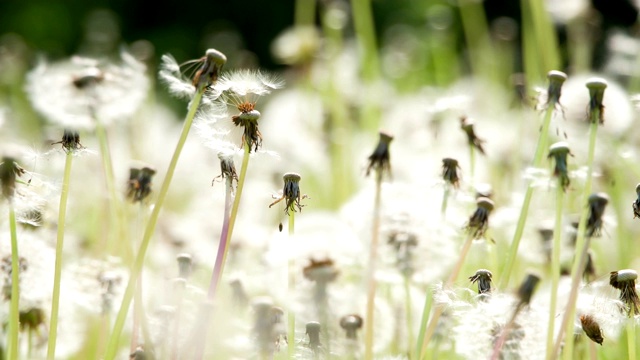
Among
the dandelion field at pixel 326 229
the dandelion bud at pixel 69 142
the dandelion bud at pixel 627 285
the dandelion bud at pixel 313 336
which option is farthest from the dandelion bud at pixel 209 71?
the dandelion bud at pixel 627 285

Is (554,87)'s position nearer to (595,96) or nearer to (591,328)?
(595,96)

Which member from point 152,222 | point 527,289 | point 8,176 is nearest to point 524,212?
point 527,289

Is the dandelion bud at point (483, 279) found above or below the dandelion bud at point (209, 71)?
below

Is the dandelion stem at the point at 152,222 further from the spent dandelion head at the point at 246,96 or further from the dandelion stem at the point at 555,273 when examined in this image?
the dandelion stem at the point at 555,273

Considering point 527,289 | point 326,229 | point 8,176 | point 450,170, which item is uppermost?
point 326,229

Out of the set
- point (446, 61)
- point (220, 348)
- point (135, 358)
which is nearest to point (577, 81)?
point (220, 348)

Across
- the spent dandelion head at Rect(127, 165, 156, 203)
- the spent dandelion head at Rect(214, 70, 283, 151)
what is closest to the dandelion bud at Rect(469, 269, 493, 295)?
the spent dandelion head at Rect(214, 70, 283, 151)

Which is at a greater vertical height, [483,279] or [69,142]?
[69,142]
